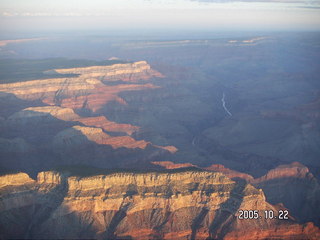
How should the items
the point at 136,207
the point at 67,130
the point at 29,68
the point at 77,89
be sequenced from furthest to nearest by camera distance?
the point at 29,68, the point at 77,89, the point at 67,130, the point at 136,207

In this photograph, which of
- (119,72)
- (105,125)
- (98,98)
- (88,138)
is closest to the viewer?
(88,138)

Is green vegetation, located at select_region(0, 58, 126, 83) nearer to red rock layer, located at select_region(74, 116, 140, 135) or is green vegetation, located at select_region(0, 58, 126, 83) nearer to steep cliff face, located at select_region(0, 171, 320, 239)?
red rock layer, located at select_region(74, 116, 140, 135)

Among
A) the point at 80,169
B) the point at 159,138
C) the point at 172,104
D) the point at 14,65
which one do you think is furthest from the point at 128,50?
the point at 80,169

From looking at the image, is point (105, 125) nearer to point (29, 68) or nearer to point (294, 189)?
point (294, 189)

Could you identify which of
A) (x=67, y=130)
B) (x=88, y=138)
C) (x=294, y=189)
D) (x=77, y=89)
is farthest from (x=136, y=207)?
(x=77, y=89)

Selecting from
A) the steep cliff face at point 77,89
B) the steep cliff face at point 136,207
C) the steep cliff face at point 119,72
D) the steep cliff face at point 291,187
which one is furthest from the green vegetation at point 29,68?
the steep cliff face at point 136,207

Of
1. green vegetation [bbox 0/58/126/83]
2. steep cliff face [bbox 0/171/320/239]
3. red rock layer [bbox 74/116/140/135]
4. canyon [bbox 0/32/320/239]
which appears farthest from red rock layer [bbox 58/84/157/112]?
steep cliff face [bbox 0/171/320/239]

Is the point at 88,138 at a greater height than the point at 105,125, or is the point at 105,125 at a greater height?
the point at 88,138

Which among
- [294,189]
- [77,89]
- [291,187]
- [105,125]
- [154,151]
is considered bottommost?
[294,189]

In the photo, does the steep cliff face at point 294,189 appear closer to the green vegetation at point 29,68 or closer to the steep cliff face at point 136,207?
the steep cliff face at point 136,207
